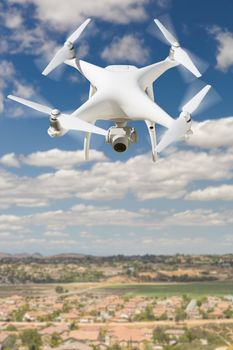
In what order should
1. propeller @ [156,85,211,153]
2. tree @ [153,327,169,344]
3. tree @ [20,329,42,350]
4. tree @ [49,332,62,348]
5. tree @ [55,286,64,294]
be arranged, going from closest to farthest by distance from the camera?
propeller @ [156,85,211,153]
tree @ [49,332,62,348]
tree @ [20,329,42,350]
tree @ [153,327,169,344]
tree @ [55,286,64,294]

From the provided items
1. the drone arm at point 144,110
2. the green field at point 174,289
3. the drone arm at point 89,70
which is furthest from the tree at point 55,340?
the drone arm at point 144,110

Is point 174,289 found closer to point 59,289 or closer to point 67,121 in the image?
point 59,289

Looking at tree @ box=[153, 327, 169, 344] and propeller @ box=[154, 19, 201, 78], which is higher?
propeller @ box=[154, 19, 201, 78]

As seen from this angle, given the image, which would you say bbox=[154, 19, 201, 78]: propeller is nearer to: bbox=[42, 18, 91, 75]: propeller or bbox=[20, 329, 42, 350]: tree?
bbox=[42, 18, 91, 75]: propeller

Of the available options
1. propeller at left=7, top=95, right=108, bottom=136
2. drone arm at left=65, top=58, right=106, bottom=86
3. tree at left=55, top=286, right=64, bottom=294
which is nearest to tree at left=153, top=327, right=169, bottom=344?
tree at left=55, top=286, right=64, bottom=294

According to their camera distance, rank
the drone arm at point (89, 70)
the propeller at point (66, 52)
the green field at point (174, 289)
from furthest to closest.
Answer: the green field at point (174, 289), the propeller at point (66, 52), the drone arm at point (89, 70)

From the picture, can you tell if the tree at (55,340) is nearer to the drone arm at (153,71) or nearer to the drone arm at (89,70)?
the drone arm at (89,70)

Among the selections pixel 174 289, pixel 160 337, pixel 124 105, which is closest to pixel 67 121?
pixel 124 105
